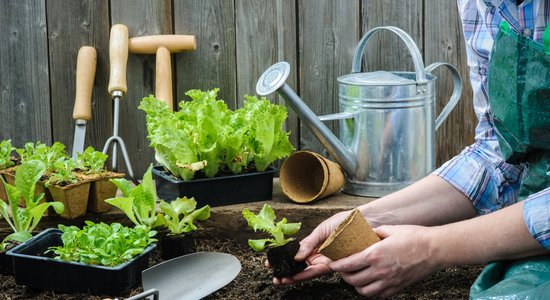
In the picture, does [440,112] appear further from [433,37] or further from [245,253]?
[245,253]

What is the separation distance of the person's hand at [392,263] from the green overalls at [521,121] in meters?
0.12

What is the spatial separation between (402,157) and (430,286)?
58cm

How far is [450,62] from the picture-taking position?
279cm

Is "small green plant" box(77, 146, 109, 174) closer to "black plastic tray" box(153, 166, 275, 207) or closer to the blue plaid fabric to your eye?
"black plastic tray" box(153, 166, 275, 207)

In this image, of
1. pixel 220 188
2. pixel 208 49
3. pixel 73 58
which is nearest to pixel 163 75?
pixel 208 49

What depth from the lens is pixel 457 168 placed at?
1956 millimetres

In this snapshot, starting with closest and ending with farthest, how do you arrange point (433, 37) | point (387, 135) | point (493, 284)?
point (493, 284) → point (387, 135) → point (433, 37)

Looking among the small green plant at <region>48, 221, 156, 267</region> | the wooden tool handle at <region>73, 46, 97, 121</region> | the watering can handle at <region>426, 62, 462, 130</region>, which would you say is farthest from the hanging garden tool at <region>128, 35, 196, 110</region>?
the watering can handle at <region>426, 62, 462, 130</region>

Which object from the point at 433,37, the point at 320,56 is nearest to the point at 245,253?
the point at 320,56

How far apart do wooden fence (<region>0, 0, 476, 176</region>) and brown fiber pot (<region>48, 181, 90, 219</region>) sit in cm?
53

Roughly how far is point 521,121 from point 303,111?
89 cm

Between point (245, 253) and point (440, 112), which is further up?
point (440, 112)

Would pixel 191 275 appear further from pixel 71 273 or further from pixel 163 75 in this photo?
pixel 163 75

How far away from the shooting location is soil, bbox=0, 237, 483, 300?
197 cm
